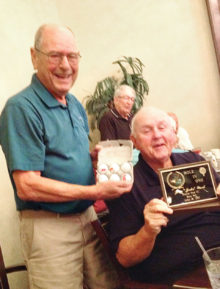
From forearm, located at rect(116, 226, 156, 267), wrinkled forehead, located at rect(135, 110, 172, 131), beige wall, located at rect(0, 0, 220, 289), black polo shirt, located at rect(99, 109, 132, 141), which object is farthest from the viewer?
beige wall, located at rect(0, 0, 220, 289)

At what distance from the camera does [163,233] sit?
1205mm

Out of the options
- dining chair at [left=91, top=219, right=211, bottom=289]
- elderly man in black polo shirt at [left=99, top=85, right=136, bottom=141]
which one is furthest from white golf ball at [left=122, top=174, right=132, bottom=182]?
elderly man in black polo shirt at [left=99, top=85, right=136, bottom=141]

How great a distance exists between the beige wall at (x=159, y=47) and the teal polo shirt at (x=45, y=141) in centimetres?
242

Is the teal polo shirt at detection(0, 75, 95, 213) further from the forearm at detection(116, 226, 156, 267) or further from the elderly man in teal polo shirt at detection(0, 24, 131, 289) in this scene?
the forearm at detection(116, 226, 156, 267)

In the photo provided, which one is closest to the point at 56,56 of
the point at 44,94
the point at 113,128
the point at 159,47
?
the point at 44,94

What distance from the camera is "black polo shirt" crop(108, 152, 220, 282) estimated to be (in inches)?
45.4

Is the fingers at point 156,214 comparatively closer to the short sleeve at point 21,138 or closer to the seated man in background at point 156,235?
the seated man in background at point 156,235

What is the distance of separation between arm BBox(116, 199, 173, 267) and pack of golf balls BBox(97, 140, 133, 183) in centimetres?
19

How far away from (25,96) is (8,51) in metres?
1.63

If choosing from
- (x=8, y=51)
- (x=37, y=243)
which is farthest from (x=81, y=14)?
(x=37, y=243)

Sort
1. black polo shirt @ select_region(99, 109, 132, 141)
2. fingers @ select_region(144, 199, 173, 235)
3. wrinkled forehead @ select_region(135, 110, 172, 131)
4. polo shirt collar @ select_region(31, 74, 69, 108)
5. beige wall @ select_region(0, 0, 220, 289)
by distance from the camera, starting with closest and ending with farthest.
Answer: fingers @ select_region(144, 199, 173, 235) < polo shirt collar @ select_region(31, 74, 69, 108) < wrinkled forehead @ select_region(135, 110, 172, 131) < black polo shirt @ select_region(99, 109, 132, 141) < beige wall @ select_region(0, 0, 220, 289)

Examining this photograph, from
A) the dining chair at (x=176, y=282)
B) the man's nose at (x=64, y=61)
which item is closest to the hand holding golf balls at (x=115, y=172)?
the dining chair at (x=176, y=282)

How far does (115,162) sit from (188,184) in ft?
1.18

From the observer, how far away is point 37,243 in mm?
1234
